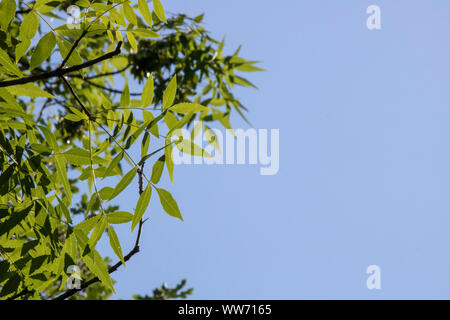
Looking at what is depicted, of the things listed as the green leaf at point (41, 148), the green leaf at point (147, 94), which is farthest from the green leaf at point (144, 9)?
the green leaf at point (41, 148)

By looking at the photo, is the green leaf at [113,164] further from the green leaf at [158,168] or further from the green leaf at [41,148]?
the green leaf at [41,148]

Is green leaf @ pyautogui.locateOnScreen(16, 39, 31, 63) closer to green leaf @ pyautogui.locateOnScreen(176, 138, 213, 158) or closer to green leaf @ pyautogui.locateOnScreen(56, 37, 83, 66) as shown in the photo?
green leaf @ pyautogui.locateOnScreen(56, 37, 83, 66)

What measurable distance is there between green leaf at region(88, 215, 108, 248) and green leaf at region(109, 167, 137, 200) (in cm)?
13

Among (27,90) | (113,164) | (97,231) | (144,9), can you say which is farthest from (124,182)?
(144,9)

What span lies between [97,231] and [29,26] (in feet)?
2.28

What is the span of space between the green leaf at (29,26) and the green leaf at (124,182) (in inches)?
22.0

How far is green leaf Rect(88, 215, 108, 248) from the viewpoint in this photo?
1.50 meters

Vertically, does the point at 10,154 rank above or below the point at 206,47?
below

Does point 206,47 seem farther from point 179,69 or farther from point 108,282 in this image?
point 108,282

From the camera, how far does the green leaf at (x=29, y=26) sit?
1.50 metres
